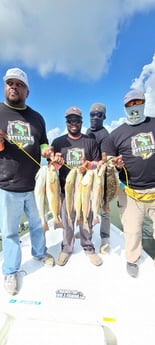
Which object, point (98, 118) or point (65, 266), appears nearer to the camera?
point (65, 266)

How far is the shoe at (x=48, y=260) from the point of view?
142 inches

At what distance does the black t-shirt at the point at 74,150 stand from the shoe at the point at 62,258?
123cm

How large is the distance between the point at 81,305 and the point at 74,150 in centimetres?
215

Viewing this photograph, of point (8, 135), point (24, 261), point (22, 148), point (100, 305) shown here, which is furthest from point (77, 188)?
point (24, 261)

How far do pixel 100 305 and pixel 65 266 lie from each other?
100 cm

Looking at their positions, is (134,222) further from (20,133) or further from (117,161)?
(20,133)

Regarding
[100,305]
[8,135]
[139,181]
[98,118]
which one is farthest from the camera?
[98,118]

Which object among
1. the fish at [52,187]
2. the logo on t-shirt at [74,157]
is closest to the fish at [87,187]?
the fish at [52,187]

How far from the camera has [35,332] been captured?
86.5 inches

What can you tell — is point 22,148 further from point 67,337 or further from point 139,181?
point 67,337

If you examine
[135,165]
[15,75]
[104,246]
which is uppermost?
[15,75]

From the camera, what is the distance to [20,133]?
3.04 meters

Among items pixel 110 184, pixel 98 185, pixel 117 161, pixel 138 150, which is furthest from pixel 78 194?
pixel 138 150

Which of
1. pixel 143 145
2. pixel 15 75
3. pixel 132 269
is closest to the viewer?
pixel 15 75
